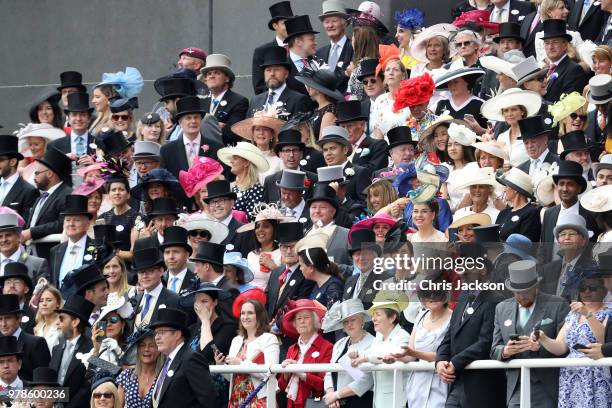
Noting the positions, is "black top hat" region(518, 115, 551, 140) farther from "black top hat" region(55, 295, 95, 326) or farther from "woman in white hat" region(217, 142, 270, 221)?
"black top hat" region(55, 295, 95, 326)

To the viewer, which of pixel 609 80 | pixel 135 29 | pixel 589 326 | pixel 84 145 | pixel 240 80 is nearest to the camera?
pixel 589 326

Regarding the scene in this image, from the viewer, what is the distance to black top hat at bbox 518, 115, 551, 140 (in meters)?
16.5

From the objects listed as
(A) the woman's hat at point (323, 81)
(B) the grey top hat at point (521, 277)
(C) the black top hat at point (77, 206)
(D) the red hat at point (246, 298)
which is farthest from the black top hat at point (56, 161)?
(B) the grey top hat at point (521, 277)

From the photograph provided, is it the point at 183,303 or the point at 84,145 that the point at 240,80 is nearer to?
the point at 84,145

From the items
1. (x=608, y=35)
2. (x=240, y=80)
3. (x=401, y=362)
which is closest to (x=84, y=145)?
(x=240, y=80)

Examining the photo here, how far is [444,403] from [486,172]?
2924mm

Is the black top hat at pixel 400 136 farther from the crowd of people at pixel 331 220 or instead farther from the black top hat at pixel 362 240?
the black top hat at pixel 362 240

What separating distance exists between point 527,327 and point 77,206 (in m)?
6.31

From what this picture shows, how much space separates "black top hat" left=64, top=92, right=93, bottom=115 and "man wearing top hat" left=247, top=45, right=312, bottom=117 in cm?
180

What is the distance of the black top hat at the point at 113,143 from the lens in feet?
64.7

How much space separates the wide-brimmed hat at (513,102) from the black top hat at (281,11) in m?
4.73

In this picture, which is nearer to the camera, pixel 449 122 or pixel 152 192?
pixel 449 122

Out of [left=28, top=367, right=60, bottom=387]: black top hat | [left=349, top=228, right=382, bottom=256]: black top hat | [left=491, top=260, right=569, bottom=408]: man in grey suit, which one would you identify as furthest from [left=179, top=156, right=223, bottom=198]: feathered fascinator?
[left=491, top=260, right=569, bottom=408]: man in grey suit

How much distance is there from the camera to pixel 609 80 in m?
16.8
